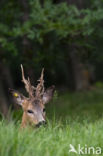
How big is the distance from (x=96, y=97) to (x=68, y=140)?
13720mm

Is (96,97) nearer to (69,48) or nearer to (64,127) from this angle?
(69,48)

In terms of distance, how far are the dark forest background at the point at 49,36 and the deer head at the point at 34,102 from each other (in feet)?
13.3

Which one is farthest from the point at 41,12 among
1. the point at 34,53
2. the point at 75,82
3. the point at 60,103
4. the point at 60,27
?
the point at 75,82

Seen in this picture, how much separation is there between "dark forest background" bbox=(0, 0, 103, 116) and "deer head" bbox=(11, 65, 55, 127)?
406 cm

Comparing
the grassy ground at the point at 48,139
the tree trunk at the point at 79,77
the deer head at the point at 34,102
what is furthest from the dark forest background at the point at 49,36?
the grassy ground at the point at 48,139

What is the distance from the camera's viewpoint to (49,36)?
1792 centimetres

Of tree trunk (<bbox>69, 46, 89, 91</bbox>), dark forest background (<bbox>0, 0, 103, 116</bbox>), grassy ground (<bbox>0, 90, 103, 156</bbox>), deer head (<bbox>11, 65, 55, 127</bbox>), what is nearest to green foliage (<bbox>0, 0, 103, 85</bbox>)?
dark forest background (<bbox>0, 0, 103, 116</bbox>)

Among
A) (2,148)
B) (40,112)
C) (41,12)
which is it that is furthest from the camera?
(41,12)

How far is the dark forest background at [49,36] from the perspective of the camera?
13.4 metres

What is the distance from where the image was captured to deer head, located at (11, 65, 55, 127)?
819 cm

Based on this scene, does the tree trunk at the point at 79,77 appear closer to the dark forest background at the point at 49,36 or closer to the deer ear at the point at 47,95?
the dark forest background at the point at 49,36

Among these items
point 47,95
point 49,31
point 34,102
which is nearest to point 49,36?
point 49,31

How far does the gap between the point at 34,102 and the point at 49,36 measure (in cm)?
962

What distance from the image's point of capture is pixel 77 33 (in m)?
13.7
